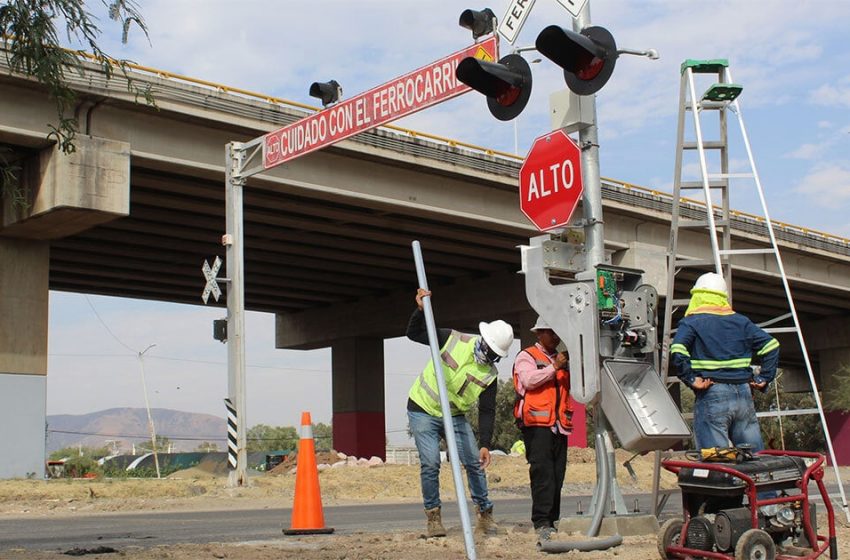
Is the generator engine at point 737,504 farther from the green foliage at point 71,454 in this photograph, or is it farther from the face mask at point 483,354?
the green foliage at point 71,454

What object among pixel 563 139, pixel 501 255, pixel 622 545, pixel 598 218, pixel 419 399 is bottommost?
pixel 622 545

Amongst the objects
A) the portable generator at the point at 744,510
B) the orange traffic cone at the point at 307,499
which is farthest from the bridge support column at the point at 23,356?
the portable generator at the point at 744,510

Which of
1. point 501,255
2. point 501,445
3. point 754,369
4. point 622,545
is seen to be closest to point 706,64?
point 754,369

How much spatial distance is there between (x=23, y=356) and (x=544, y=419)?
68.3 feet

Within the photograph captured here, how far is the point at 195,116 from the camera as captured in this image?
26312 mm

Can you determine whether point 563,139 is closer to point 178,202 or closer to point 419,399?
point 419,399

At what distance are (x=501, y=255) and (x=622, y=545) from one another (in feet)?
103

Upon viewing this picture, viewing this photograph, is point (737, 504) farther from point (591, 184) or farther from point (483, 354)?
point (591, 184)

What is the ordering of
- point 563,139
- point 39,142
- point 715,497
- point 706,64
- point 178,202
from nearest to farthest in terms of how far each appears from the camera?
point 715,497 < point 563,139 < point 706,64 < point 39,142 < point 178,202

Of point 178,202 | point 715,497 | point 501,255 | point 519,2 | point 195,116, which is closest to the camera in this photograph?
point 715,497

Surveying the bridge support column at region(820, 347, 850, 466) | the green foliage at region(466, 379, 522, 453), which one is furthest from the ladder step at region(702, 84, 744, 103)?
the green foliage at region(466, 379, 522, 453)

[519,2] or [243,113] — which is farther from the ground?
[243,113]

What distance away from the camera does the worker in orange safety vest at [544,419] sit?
895 cm

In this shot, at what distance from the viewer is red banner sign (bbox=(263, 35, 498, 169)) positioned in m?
17.2
